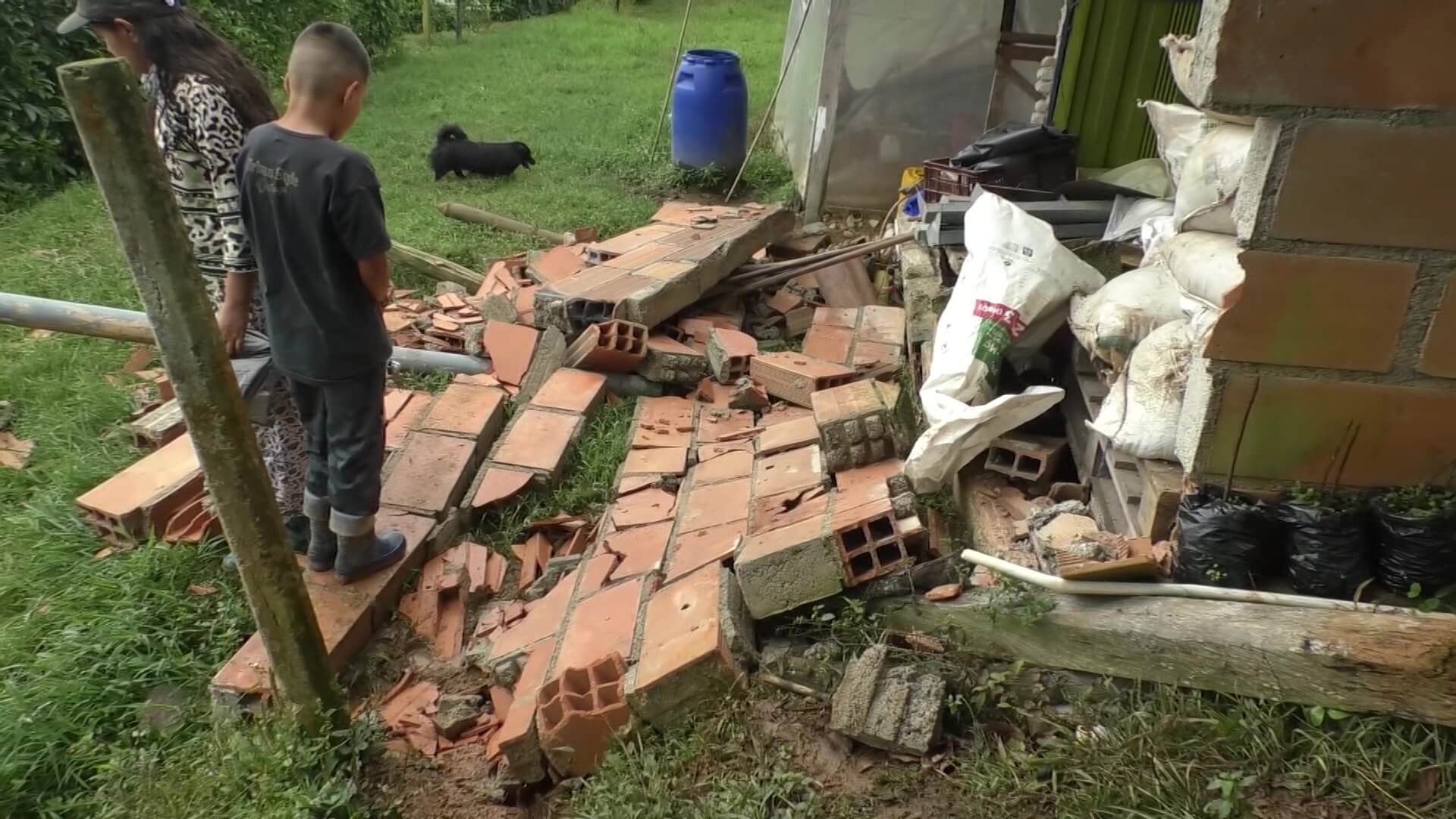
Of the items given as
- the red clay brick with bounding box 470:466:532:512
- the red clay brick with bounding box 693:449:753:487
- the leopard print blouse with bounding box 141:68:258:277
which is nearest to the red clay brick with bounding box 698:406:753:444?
the red clay brick with bounding box 693:449:753:487

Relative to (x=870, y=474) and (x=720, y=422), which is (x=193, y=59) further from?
(x=870, y=474)

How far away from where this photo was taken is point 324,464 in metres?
2.92

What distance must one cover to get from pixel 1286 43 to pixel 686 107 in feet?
22.0

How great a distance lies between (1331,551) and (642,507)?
2.01m

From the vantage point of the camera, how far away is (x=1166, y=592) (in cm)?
210

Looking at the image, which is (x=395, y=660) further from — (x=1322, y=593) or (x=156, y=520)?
(x=1322, y=593)

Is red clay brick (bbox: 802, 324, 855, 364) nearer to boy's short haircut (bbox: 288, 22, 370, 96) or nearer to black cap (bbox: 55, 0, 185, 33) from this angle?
boy's short haircut (bbox: 288, 22, 370, 96)

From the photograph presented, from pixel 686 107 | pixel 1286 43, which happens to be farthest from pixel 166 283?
pixel 686 107

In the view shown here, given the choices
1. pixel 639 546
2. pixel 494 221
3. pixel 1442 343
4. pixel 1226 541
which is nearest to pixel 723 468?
pixel 639 546

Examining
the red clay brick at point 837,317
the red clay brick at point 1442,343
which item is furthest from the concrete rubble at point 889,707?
the red clay brick at point 837,317

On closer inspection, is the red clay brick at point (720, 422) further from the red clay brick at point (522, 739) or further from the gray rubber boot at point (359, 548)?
the red clay brick at point (522, 739)

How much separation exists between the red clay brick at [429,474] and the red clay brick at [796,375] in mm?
1220

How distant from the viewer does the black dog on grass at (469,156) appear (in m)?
7.86

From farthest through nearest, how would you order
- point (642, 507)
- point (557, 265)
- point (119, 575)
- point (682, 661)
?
Answer: point (557, 265), point (642, 507), point (119, 575), point (682, 661)
